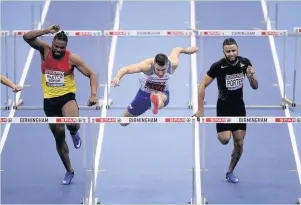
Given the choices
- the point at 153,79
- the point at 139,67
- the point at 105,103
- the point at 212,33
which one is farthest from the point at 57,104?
the point at 212,33

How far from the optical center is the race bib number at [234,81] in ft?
46.3

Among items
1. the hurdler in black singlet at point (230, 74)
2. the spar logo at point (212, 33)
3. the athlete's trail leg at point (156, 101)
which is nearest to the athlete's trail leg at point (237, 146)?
the hurdler in black singlet at point (230, 74)

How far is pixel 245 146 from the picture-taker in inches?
624

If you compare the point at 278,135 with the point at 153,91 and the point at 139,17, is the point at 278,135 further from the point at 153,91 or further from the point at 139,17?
the point at 139,17

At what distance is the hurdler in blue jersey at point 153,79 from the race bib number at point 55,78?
829mm

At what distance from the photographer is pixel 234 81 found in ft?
46.5

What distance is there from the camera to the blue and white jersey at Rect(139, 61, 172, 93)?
48.6 feet

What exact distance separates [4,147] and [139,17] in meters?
5.34

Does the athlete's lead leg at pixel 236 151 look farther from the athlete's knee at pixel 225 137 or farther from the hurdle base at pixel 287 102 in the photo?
the hurdle base at pixel 287 102

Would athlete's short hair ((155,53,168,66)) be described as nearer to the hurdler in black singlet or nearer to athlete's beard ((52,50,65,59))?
the hurdler in black singlet

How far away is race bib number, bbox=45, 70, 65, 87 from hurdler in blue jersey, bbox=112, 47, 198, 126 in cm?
83

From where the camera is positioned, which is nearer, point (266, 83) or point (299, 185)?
point (299, 185)

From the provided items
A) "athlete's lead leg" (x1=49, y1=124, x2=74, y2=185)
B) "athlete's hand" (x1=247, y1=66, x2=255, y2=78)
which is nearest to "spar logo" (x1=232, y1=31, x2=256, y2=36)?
"athlete's hand" (x1=247, y1=66, x2=255, y2=78)

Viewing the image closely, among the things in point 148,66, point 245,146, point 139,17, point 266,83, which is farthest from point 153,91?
point 139,17
